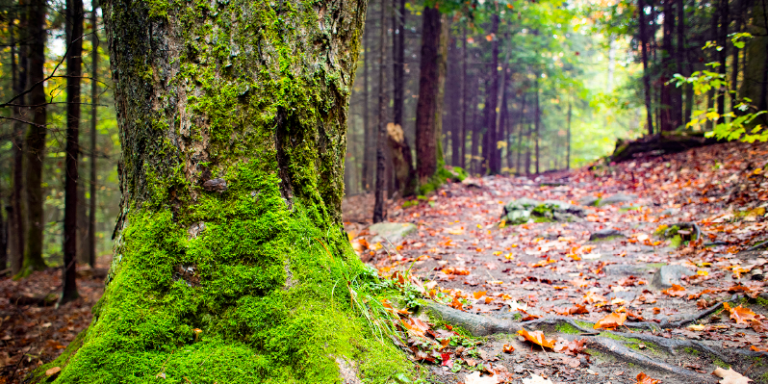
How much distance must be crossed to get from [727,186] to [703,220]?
72.4 inches

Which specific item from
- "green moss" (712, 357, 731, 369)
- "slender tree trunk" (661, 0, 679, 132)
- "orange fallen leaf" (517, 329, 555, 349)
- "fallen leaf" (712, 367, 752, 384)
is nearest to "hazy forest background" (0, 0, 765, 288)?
"slender tree trunk" (661, 0, 679, 132)

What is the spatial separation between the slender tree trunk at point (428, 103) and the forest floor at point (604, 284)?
2820 mm

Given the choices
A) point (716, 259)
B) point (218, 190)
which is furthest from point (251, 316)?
point (716, 259)

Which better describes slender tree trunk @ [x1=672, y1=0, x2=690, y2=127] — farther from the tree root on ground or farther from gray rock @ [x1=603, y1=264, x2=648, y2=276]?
the tree root on ground

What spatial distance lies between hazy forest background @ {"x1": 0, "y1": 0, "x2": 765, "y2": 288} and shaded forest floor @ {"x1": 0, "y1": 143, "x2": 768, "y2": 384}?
5.47 feet

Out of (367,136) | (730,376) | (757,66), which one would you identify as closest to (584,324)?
(730,376)

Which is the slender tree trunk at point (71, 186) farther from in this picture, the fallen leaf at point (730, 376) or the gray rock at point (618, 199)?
the gray rock at point (618, 199)

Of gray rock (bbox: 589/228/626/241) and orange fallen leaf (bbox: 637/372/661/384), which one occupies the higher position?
gray rock (bbox: 589/228/626/241)

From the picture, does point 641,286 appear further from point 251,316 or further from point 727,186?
point 727,186

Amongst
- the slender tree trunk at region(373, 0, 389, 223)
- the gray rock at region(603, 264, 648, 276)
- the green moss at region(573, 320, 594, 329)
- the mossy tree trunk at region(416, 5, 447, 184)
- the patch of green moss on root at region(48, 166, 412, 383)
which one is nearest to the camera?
the patch of green moss on root at region(48, 166, 412, 383)

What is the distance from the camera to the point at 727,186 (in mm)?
6832

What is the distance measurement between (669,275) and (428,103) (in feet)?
29.0

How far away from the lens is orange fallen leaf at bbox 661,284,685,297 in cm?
347

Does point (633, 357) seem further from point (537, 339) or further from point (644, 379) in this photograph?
point (537, 339)
